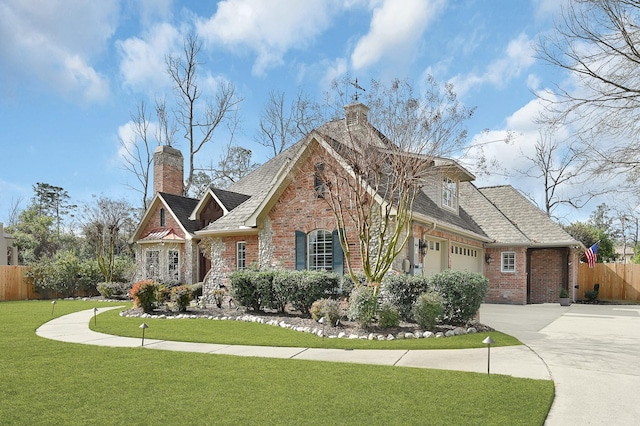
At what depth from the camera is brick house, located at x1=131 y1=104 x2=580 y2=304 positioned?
14.2 meters

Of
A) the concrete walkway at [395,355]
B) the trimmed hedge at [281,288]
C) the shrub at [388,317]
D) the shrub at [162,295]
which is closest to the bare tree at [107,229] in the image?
the shrub at [162,295]

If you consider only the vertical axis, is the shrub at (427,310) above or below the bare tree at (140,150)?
below

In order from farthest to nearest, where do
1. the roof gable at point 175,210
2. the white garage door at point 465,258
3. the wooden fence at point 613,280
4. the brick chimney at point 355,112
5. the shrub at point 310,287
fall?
the wooden fence at point 613,280 → the roof gable at point 175,210 → the white garage door at point 465,258 → the shrub at point 310,287 → the brick chimney at point 355,112

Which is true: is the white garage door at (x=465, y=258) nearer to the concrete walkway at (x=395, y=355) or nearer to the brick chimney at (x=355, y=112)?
the brick chimney at (x=355, y=112)

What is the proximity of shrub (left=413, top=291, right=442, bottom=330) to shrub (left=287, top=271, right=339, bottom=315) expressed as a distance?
9.01ft

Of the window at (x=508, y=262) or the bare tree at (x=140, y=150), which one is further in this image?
the bare tree at (x=140, y=150)

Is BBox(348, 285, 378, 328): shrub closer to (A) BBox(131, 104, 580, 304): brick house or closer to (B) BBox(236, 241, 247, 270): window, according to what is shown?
(A) BBox(131, 104, 580, 304): brick house

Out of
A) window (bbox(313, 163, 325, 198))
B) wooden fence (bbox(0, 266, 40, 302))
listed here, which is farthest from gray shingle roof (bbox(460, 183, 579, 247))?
wooden fence (bbox(0, 266, 40, 302))

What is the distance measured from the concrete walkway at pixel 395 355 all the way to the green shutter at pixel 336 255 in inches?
198

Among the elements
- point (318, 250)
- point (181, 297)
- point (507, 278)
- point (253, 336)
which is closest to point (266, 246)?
point (318, 250)

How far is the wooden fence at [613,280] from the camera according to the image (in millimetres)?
23234

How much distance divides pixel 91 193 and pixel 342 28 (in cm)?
2653

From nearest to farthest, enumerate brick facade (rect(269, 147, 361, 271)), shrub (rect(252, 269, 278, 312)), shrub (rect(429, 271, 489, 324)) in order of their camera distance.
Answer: shrub (rect(429, 271, 489, 324)) < shrub (rect(252, 269, 278, 312)) < brick facade (rect(269, 147, 361, 271))

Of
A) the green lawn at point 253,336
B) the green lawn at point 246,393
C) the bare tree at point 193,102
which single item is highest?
the bare tree at point 193,102
